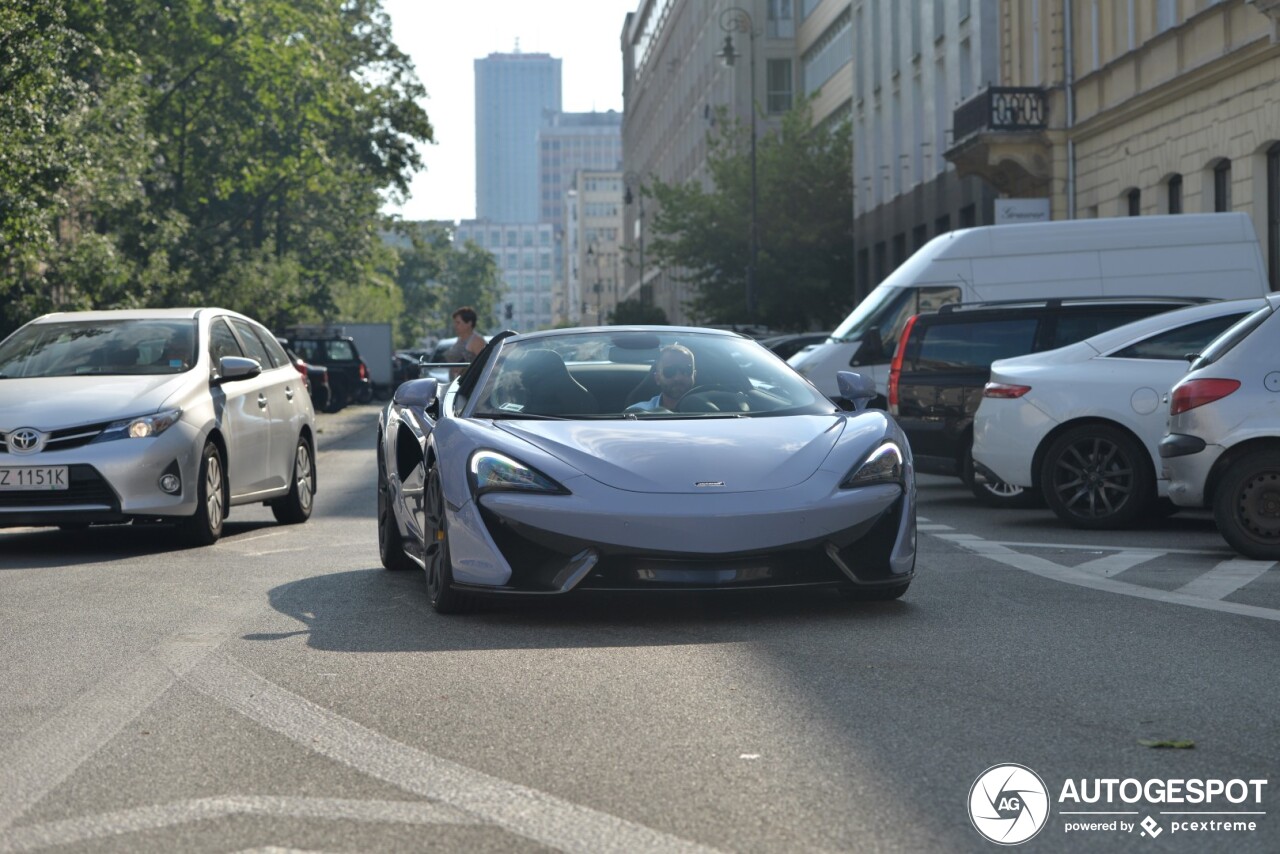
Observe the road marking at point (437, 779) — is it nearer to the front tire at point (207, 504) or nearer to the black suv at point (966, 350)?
the front tire at point (207, 504)

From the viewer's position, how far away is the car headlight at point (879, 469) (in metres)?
8.05

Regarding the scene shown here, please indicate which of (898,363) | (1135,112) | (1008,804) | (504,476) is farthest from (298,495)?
(1135,112)

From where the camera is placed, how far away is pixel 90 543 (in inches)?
509

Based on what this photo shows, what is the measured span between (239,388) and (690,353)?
4985mm

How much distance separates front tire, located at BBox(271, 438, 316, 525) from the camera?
47.5 ft

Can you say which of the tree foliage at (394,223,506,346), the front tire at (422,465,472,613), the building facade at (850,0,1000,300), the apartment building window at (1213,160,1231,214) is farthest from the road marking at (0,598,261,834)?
the tree foliage at (394,223,506,346)

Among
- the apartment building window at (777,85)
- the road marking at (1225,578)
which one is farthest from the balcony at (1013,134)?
the apartment building window at (777,85)

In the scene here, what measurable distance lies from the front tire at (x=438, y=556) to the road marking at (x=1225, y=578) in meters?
3.38

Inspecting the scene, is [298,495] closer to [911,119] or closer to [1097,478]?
[1097,478]

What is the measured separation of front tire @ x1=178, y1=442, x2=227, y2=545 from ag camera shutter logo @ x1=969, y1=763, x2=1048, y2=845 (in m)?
8.04

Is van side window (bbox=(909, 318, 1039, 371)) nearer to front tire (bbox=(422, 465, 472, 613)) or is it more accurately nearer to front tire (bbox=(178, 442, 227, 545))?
front tire (bbox=(178, 442, 227, 545))

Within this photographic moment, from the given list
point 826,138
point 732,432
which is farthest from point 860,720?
point 826,138

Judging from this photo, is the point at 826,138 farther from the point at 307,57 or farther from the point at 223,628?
the point at 223,628

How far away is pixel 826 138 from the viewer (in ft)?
198
